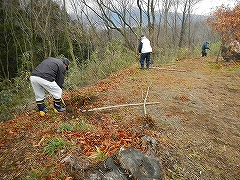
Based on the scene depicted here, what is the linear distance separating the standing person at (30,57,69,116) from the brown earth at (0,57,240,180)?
16.6 inches

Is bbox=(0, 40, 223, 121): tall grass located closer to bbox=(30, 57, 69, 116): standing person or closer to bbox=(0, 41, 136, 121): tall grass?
bbox=(0, 41, 136, 121): tall grass

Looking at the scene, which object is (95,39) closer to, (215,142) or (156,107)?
(156,107)

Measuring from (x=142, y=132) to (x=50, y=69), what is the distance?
2.50 meters

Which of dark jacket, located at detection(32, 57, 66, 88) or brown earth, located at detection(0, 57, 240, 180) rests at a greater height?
dark jacket, located at detection(32, 57, 66, 88)

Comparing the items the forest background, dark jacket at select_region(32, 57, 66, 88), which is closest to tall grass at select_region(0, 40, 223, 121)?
the forest background

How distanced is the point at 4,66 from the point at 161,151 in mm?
16085

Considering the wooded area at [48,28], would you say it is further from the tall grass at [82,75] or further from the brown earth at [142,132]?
the brown earth at [142,132]

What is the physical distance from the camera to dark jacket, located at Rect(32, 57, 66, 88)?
4.53m

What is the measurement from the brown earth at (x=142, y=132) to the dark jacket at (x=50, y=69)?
0.82 m

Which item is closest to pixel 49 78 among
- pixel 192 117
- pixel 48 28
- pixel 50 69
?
pixel 50 69

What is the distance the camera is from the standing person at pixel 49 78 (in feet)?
14.9

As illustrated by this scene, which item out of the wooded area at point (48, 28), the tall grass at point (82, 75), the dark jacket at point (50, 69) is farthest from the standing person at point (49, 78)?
the wooded area at point (48, 28)

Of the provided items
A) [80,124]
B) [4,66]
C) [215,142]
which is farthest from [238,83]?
[4,66]

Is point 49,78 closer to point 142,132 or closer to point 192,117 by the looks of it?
point 142,132
